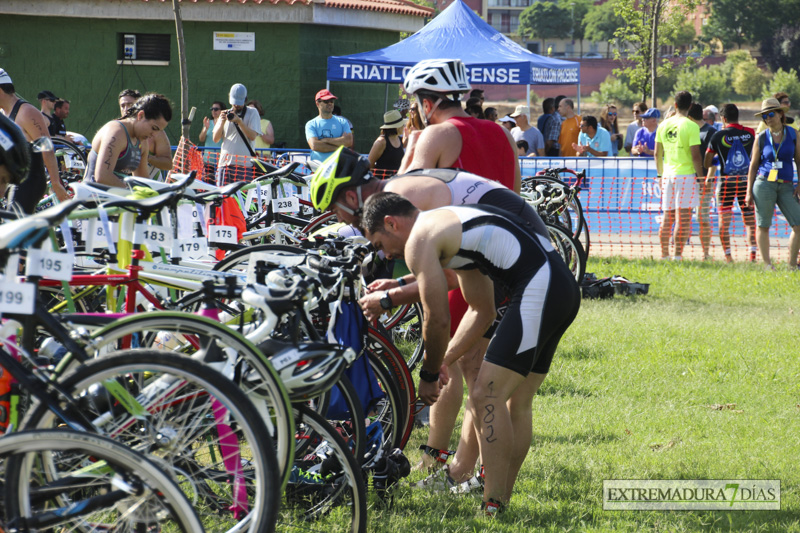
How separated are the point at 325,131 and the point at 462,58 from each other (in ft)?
21.6

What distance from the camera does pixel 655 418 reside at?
19.7ft

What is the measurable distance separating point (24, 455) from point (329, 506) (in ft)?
5.19

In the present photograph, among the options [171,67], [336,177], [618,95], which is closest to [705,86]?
[618,95]

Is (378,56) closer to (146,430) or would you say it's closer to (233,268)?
(233,268)

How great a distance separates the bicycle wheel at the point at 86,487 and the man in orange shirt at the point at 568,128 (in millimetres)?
13552

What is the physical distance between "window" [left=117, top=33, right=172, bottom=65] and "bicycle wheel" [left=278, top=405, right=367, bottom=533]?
17.6 metres

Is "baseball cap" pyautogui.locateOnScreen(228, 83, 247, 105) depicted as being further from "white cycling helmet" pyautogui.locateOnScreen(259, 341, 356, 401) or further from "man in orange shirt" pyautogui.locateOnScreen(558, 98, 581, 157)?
"white cycling helmet" pyautogui.locateOnScreen(259, 341, 356, 401)

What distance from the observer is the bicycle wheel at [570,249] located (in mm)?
9570

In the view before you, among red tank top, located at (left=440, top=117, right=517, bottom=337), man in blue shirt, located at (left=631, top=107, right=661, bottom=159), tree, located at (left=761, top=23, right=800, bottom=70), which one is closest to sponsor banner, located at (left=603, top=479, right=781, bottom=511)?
red tank top, located at (left=440, top=117, right=517, bottom=337)

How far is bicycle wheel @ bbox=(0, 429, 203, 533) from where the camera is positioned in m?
2.60

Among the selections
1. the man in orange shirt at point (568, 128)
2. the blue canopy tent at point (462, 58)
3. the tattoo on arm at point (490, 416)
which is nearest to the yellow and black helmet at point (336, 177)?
the tattoo on arm at point (490, 416)

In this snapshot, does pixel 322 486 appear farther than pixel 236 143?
No

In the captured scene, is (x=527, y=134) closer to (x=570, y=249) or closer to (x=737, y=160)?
(x=737, y=160)

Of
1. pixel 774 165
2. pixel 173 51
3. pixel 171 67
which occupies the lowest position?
pixel 774 165
